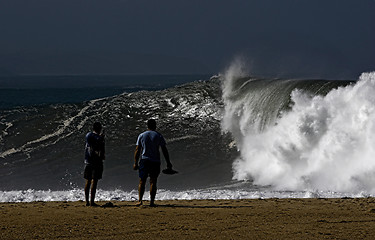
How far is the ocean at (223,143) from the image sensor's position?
1363 cm

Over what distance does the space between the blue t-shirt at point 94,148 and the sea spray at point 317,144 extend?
5.96 meters

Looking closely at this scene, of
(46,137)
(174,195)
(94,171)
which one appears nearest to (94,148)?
(94,171)

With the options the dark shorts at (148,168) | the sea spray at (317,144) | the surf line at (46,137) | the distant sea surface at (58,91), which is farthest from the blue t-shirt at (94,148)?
the distant sea surface at (58,91)

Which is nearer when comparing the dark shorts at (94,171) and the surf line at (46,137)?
the dark shorts at (94,171)

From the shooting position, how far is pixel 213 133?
22000mm

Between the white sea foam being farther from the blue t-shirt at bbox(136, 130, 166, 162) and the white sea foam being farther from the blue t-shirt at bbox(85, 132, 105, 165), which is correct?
the blue t-shirt at bbox(136, 130, 166, 162)

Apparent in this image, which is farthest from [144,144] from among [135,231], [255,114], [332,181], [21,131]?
[21,131]

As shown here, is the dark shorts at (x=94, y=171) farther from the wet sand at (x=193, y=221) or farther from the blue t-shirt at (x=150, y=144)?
the blue t-shirt at (x=150, y=144)

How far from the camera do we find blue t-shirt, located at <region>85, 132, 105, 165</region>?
943cm

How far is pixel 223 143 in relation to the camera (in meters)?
20.5

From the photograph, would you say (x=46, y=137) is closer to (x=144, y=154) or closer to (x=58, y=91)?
(x=144, y=154)

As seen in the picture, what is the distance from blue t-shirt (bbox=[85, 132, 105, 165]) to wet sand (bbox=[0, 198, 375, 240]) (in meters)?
0.76

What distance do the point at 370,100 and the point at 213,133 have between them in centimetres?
778

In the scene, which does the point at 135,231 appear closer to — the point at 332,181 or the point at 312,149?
the point at 332,181
